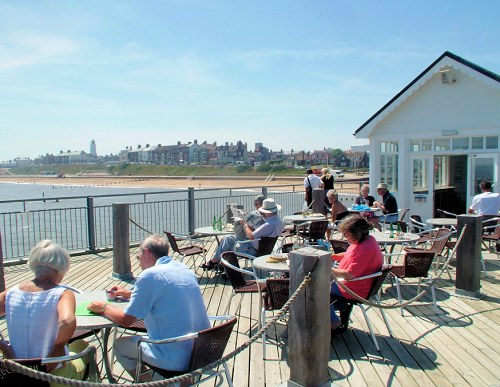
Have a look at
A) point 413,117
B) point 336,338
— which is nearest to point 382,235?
point 336,338

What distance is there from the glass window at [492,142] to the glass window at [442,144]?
38.6 inches

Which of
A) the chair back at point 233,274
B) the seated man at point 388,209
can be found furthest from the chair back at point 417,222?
the chair back at point 233,274

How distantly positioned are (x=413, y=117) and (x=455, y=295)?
22.7 feet

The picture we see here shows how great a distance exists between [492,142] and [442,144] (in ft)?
4.10

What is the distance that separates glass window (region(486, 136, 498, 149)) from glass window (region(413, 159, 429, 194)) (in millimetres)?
1631

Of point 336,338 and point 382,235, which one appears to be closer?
point 336,338

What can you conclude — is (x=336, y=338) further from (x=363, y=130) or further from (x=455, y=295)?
(x=363, y=130)

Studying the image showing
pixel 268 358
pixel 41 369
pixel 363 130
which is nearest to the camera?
pixel 41 369

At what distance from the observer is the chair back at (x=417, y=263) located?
16.9ft

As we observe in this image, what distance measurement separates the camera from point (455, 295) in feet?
18.9

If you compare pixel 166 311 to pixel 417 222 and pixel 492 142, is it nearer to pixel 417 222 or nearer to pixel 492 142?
pixel 417 222

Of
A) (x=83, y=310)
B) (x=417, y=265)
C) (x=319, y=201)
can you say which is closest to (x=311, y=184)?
(x=319, y=201)

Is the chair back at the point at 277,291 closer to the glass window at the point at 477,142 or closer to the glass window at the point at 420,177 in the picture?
the glass window at the point at 477,142

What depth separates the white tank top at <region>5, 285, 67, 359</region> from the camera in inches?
102
